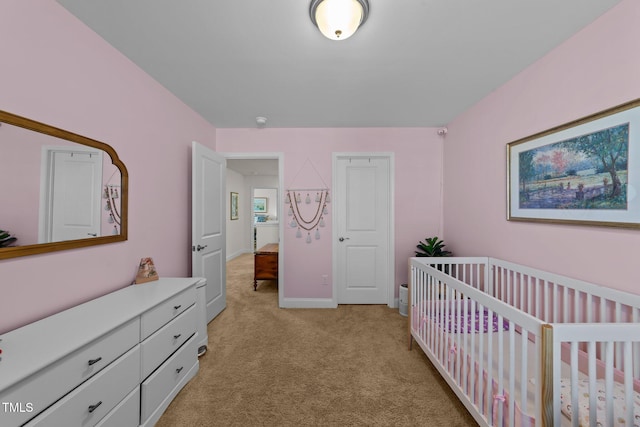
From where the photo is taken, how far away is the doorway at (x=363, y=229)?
3.15 meters

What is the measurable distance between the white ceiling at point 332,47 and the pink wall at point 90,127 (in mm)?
163

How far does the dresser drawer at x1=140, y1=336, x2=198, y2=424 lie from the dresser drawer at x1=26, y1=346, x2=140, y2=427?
0.11 meters

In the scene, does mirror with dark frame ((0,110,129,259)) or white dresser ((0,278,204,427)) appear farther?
mirror with dark frame ((0,110,129,259))

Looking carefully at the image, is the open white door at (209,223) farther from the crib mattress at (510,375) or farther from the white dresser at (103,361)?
the crib mattress at (510,375)

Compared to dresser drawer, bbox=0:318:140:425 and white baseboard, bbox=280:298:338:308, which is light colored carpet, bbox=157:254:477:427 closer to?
white baseboard, bbox=280:298:338:308

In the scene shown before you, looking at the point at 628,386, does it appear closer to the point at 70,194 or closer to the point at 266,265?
the point at 70,194

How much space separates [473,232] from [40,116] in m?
3.33

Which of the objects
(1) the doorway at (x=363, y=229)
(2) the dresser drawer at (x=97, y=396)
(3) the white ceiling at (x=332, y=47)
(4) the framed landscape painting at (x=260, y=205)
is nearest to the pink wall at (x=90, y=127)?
(3) the white ceiling at (x=332, y=47)

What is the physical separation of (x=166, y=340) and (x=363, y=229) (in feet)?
7.66

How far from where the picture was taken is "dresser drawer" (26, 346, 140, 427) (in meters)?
0.91

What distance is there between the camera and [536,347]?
0.90m

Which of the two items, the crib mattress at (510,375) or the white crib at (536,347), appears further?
the crib mattress at (510,375)

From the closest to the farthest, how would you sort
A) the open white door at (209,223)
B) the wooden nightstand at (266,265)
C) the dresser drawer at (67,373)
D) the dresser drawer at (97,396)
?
the dresser drawer at (67,373) → the dresser drawer at (97,396) → the open white door at (209,223) → the wooden nightstand at (266,265)

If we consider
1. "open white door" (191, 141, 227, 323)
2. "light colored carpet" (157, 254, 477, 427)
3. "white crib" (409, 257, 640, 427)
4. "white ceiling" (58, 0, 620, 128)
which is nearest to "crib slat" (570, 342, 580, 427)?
"white crib" (409, 257, 640, 427)
